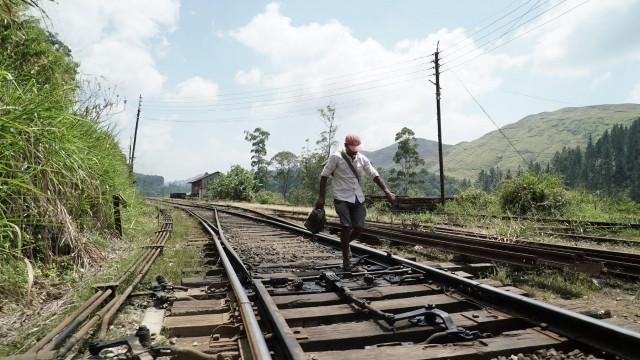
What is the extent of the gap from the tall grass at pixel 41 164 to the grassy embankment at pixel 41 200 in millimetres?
11

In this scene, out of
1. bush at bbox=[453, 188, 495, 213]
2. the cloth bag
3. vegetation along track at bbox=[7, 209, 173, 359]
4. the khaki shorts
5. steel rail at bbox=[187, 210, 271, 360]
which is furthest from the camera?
bush at bbox=[453, 188, 495, 213]

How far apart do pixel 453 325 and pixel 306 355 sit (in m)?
1.00

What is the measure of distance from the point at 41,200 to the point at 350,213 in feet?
11.5

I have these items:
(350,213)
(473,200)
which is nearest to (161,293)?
(350,213)

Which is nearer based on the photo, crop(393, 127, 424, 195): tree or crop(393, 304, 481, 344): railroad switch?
crop(393, 304, 481, 344): railroad switch

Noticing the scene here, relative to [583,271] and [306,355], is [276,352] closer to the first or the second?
[306,355]

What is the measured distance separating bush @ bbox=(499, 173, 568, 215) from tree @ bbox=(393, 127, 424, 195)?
54.0 metres

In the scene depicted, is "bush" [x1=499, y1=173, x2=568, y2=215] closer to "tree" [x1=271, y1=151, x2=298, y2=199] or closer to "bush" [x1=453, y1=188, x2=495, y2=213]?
"bush" [x1=453, y1=188, x2=495, y2=213]

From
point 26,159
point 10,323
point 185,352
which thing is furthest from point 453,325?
point 26,159

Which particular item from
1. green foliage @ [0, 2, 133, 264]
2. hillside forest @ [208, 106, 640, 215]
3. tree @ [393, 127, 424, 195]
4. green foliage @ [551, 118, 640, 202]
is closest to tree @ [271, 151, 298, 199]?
hillside forest @ [208, 106, 640, 215]

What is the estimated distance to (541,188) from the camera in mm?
16344

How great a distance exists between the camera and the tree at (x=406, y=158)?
7217 cm

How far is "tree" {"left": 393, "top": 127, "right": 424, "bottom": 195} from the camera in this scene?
72169 mm

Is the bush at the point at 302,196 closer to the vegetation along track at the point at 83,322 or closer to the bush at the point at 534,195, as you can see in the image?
the bush at the point at 534,195
